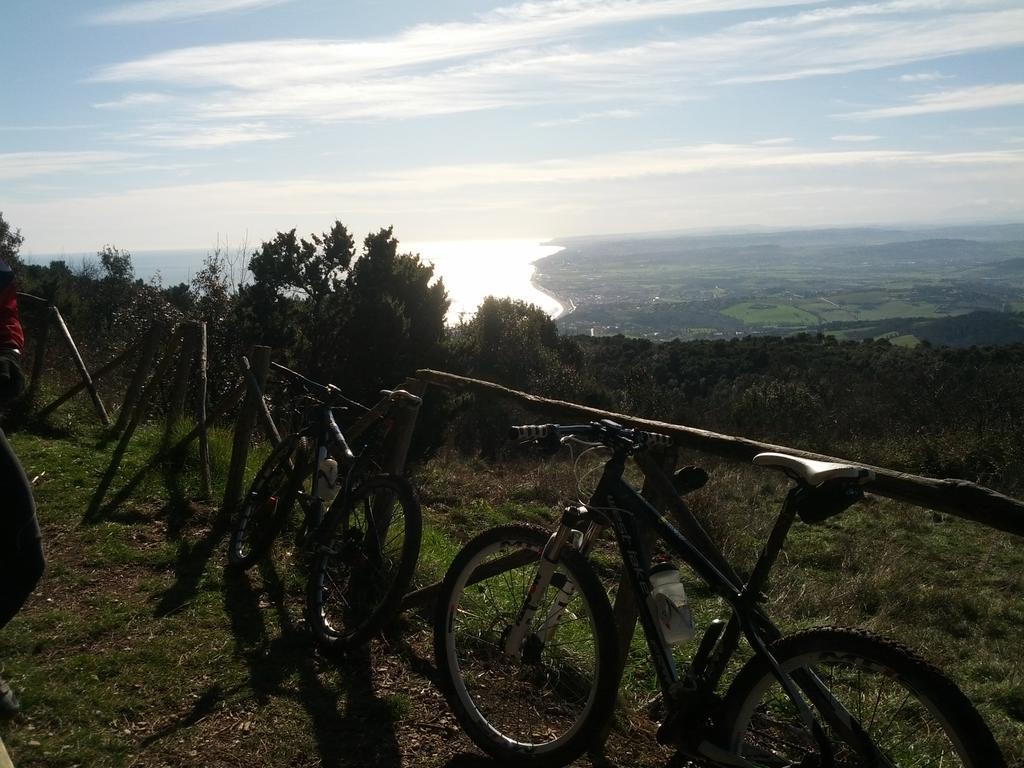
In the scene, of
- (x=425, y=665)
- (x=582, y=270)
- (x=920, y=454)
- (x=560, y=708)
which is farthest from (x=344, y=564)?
(x=582, y=270)

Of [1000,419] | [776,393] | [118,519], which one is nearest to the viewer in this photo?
[118,519]

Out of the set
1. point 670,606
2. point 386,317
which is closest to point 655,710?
point 670,606

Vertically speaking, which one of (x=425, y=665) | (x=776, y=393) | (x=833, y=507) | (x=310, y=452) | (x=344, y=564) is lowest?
(x=776, y=393)

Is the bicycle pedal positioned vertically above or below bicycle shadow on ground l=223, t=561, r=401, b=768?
below

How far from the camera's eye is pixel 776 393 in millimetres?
22156

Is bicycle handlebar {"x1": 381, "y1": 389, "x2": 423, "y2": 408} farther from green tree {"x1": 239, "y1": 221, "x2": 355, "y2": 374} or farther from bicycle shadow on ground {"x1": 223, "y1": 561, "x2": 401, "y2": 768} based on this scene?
green tree {"x1": 239, "y1": 221, "x2": 355, "y2": 374}

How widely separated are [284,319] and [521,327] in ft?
32.3

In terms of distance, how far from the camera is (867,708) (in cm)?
261

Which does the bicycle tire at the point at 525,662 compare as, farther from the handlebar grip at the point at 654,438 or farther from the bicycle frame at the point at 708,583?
the handlebar grip at the point at 654,438

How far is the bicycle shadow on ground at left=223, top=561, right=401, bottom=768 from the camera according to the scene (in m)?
3.26

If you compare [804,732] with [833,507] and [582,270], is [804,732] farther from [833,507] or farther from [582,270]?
[582,270]

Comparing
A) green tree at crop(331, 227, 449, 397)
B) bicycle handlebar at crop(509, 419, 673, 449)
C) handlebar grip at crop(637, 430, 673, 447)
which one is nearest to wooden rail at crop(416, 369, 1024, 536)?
handlebar grip at crop(637, 430, 673, 447)

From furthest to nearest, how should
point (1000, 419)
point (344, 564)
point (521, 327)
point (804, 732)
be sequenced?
point (521, 327)
point (1000, 419)
point (344, 564)
point (804, 732)

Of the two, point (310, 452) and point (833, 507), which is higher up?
point (833, 507)
